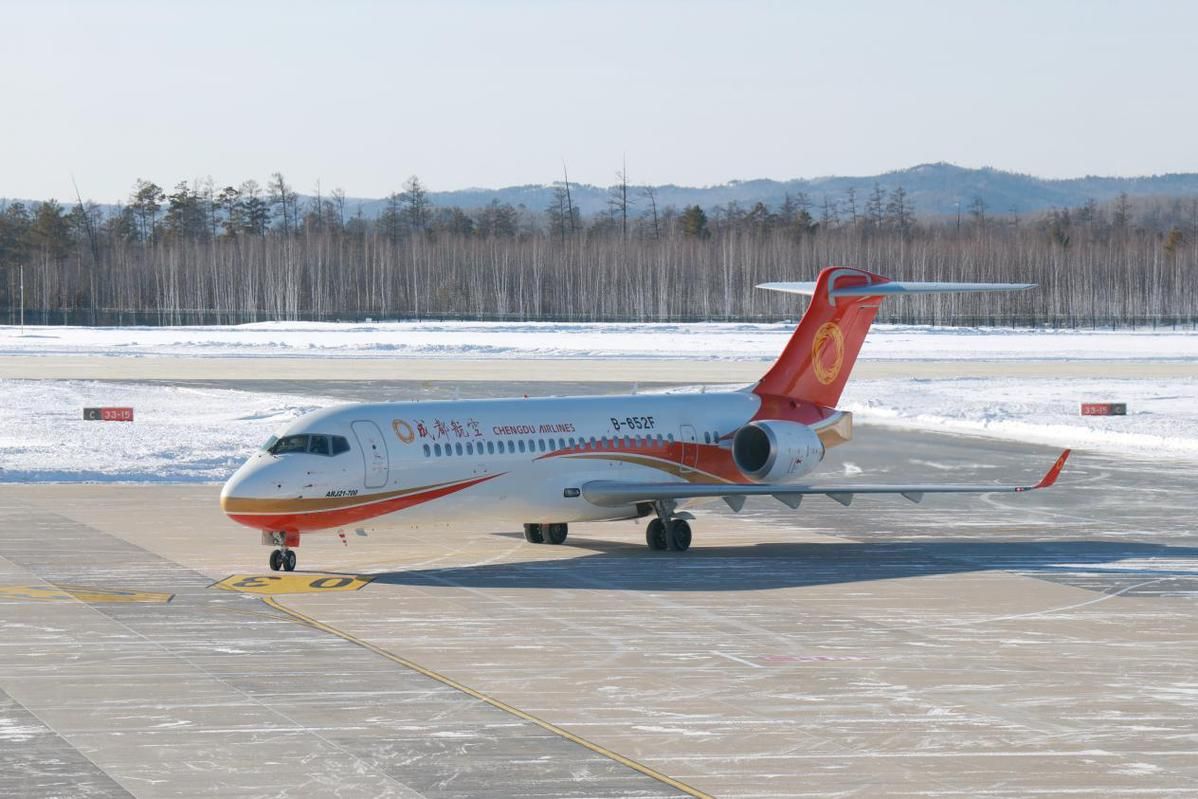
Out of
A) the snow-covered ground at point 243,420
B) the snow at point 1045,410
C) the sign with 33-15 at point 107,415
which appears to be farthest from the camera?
the sign with 33-15 at point 107,415

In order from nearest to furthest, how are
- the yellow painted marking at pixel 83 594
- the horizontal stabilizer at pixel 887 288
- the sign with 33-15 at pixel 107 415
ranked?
the yellow painted marking at pixel 83 594 < the horizontal stabilizer at pixel 887 288 < the sign with 33-15 at pixel 107 415

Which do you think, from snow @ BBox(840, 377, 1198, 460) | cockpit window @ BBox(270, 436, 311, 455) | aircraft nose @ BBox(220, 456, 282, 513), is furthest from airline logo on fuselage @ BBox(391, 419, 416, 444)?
snow @ BBox(840, 377, 1198, 460)

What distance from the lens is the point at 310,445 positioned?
2667 centimetres

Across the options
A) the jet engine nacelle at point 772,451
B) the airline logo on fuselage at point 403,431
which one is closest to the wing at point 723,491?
the jet engine nacelle at point 772,451

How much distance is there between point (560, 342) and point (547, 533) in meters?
79.9

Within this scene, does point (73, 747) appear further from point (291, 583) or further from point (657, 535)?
point (657, 535)

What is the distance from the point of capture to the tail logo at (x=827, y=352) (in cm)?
3384

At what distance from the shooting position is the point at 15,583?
84.8ft

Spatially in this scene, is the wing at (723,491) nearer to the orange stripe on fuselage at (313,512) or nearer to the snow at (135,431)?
the orange stripe on fuselage at (313,512)

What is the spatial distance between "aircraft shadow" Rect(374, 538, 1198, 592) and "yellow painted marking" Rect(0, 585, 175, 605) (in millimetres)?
3615

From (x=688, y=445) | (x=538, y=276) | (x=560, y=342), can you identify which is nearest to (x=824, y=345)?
(x=688, y=445)

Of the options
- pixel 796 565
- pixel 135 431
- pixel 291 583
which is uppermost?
pixel 135 431

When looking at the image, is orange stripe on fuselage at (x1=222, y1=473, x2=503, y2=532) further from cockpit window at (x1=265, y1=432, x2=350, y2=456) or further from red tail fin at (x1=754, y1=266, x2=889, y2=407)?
red tail fin at (x1=754, y1=266, x2=889, y2=407)

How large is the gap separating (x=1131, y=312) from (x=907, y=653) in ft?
502
